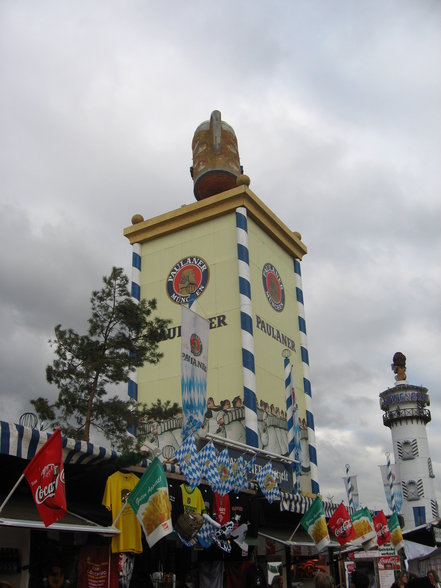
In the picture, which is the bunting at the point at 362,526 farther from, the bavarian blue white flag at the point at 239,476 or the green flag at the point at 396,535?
the bavarian blue white flag at the point at 239,476

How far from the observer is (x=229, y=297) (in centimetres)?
2670

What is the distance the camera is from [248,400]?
80.0ft

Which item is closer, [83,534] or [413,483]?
[83,534]

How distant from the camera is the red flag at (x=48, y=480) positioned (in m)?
7.45

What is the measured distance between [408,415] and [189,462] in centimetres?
3911

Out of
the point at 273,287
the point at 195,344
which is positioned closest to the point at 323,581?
the point at 195,344

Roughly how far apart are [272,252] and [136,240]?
6.62 metres

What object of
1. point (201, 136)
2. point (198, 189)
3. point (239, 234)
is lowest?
point (239, 234)

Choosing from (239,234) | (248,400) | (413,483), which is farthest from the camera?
(413,483)

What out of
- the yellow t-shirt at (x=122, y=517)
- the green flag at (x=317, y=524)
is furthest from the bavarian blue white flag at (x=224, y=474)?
the green flag at (x=317, y=524)

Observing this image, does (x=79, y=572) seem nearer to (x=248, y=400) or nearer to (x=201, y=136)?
(x=248, y=400)

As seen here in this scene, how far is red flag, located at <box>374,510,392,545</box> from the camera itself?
1877cm

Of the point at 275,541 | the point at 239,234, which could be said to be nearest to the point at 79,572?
the point at 275,541

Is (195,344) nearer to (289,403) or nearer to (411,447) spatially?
→ (289,403)
